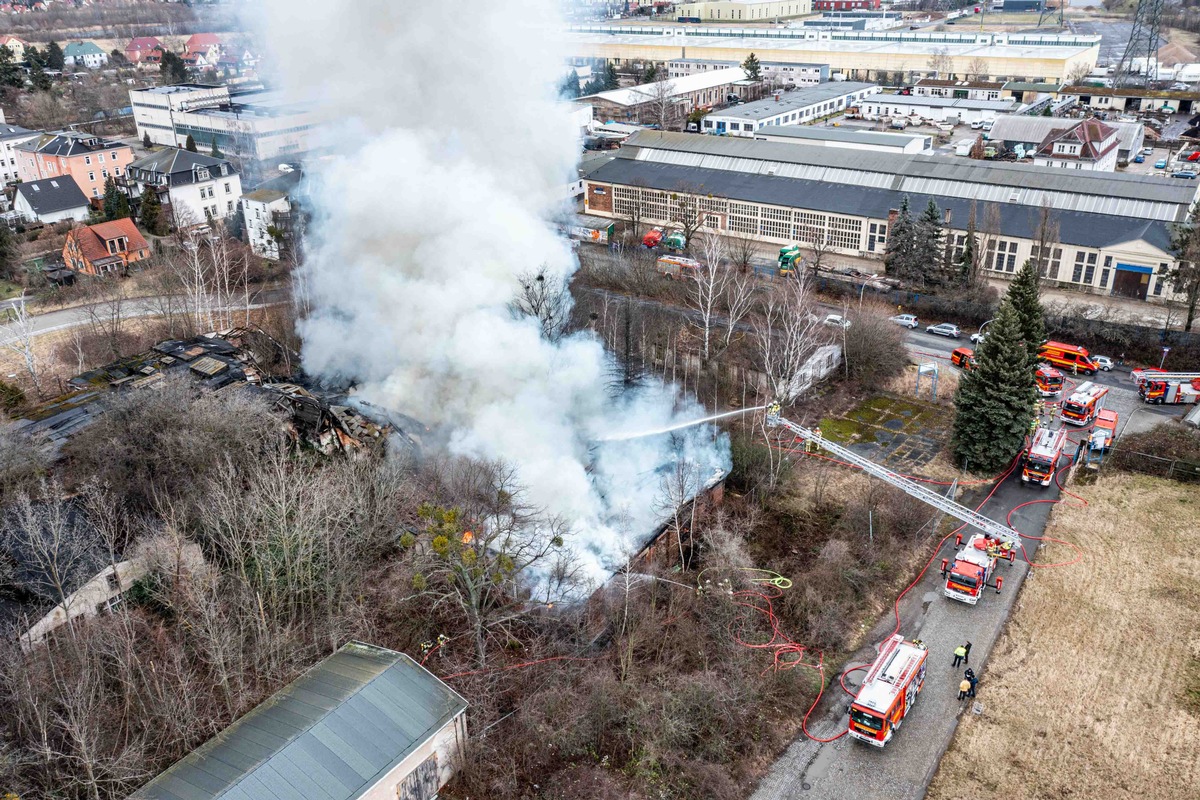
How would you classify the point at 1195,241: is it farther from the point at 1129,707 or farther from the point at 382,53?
the point at 382,53

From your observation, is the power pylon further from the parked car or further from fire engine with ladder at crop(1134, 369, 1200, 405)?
fire engine with ladder at crop(1134, 369, 1200, 405)

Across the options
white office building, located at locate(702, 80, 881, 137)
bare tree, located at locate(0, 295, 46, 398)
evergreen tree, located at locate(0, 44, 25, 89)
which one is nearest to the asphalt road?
bare tree, located at locate(0, 295, 46, 398)

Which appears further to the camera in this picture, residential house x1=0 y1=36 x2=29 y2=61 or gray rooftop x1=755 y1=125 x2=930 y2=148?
residential house x1=0 y1=36 x2=29 y2=61

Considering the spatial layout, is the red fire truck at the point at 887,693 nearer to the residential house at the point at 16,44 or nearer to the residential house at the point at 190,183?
the residential house at the point at 190,183

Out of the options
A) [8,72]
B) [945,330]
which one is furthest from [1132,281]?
[8,72]

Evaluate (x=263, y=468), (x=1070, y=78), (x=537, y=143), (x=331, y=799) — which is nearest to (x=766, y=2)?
(x=1070, y=78)
